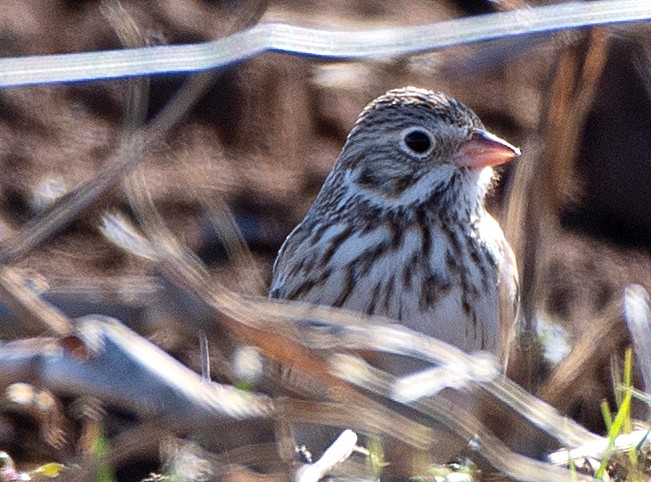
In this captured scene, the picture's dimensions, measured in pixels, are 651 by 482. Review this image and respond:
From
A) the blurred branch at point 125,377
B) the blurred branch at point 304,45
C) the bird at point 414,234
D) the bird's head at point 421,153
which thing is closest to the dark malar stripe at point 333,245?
the bird at point 414,234

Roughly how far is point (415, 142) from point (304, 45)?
0.31 metres

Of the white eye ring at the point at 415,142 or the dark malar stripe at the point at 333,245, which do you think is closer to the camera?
the dark malar stripe at the point at 333,245

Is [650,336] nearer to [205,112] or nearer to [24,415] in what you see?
[24,415]

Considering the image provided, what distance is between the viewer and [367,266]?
10.2ft

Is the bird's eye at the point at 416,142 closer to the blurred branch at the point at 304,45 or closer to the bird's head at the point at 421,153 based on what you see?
the bird's head at the point at 421,153

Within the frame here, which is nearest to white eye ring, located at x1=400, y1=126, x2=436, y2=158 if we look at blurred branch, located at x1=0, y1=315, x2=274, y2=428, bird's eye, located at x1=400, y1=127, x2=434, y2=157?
bird's eye, located at x1=400, y1=127, x2=434, y2=157

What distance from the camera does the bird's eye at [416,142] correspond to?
334 cm

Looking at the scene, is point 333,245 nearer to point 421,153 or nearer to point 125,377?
point 421,153

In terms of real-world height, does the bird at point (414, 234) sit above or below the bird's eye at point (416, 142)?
below

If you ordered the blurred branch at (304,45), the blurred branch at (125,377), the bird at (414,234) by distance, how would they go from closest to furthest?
the blurred branch at (125,377)
the blurred branch at (304,45)
the bird at (414,234)

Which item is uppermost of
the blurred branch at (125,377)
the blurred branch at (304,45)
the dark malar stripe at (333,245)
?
the blurred branch at (304,45)

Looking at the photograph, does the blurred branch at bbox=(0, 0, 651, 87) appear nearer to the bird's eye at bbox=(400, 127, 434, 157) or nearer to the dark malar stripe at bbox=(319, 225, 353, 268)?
the bird's eye at bbox=(400, 127, 434, 157)

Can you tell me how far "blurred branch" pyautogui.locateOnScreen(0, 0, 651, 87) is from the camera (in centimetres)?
291

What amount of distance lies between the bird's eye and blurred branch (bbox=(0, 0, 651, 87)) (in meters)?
0.20
